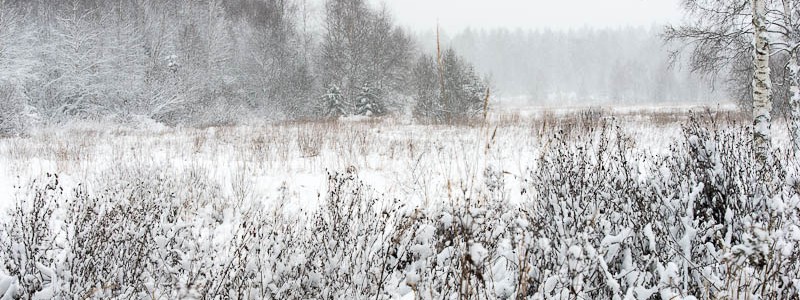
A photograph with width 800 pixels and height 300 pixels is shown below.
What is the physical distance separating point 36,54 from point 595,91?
78512mm

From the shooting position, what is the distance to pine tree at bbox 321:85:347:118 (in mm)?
24562

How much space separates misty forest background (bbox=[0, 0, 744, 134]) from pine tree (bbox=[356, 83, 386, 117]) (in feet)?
0.20

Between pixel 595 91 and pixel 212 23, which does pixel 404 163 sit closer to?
pixel 212 23

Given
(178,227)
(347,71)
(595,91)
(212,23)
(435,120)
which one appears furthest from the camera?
(595,91)

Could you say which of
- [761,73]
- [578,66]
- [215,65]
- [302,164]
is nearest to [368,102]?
[215,65]

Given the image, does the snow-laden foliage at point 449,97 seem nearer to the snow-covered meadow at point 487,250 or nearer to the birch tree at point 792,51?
the birch tree at point 792,51

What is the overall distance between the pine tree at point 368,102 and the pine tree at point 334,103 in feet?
2.72

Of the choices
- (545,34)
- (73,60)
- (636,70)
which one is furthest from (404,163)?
(545,34)

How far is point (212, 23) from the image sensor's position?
22703 millimetres

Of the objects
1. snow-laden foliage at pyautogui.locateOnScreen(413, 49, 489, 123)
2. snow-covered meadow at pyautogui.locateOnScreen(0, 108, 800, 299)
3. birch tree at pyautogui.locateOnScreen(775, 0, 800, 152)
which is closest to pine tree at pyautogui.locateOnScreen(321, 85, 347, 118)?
snow-laden foliage at pyautogui.locateOnScreen(413, 49, 489, 123)

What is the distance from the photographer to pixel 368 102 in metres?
24.9

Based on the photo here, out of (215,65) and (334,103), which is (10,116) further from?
(334,103)

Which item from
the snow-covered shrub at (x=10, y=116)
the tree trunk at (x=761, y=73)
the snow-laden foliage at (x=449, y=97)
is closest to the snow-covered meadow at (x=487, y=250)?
the tree trunk at (x=761, y=73)

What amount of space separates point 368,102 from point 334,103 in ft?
6.12
